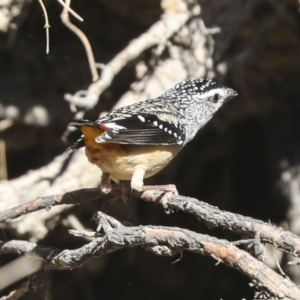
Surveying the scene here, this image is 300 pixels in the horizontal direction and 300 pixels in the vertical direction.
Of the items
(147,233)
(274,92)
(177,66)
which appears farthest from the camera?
(274,92)

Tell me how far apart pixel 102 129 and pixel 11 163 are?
1.39 metres

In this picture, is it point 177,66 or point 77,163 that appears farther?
point 177,66

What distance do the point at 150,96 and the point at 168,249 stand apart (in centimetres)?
181

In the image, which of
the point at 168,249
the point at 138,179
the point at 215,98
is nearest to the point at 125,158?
the point at 138,179

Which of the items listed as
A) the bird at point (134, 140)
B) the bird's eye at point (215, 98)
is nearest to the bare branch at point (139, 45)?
the bird at point (134, 140)

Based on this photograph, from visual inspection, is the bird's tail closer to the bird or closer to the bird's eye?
the bird

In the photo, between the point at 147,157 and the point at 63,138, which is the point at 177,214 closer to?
the point at 63,138

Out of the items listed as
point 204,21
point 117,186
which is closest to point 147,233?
point 117,186

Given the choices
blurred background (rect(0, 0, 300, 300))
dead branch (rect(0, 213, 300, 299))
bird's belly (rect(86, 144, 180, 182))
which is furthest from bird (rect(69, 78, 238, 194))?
dead branch (rect(0, 213, 300, 299))

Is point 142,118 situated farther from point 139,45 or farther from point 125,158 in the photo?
point 139,45

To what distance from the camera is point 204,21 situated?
13.2 feet

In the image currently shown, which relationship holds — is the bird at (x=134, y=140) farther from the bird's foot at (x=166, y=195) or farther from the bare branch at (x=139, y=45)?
the bare branch at (x=139, y=45)

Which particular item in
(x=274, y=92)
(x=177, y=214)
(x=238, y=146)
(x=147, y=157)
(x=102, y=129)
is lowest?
(x=177, y=214)

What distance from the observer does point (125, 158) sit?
2953 mm
